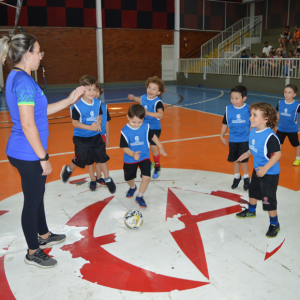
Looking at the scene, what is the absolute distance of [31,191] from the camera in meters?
2.50

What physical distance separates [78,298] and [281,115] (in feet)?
14.6

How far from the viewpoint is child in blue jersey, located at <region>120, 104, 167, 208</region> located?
367 cm

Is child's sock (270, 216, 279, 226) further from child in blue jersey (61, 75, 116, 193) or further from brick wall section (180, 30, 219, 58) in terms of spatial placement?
brick wall section (180, 30, 219, 58)

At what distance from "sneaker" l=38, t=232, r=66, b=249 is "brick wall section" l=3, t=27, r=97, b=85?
18.5 m

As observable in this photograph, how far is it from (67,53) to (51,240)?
19.8m

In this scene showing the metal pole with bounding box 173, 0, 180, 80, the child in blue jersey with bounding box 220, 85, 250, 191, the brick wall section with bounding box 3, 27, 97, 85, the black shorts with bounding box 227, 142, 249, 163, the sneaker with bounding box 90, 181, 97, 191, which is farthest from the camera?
the metal pole with bounding box 173, 0, 180, 80

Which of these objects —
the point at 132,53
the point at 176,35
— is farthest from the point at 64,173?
the point at 176,35

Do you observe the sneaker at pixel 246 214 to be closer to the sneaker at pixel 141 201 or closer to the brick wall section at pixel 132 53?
the sneaker at pixel 141 201

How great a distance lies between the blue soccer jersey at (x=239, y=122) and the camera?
4148 millimetres

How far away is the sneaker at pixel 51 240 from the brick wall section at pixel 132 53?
66.2ft

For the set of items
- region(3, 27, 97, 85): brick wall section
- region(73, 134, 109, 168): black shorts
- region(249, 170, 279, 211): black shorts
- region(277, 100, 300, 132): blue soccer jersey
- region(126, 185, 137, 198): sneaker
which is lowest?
region(126, 185, 137, 198): sneaker

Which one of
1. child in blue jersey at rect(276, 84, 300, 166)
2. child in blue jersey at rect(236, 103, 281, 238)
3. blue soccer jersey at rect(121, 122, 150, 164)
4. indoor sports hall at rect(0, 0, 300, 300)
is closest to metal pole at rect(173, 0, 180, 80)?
indoor sports hall at rect(0, 0, 300, 300)

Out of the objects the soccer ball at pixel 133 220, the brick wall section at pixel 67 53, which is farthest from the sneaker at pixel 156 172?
the brick wall section at pixel 67 53

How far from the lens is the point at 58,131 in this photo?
26.6 ft
